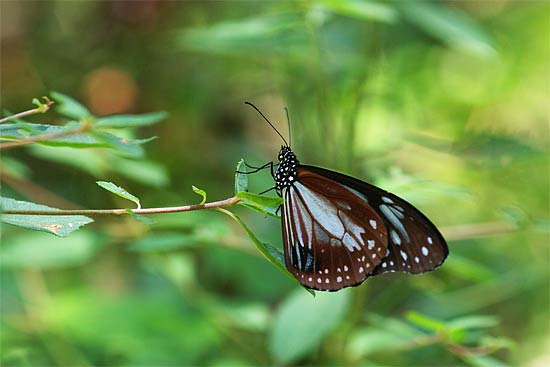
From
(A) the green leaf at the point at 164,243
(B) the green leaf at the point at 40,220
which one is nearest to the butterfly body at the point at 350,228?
(A) the green leaf at the point at 164,243

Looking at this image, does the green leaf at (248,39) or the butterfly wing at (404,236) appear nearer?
the butterfly wing at (404,236)

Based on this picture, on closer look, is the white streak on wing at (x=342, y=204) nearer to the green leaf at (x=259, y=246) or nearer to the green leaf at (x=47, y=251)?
the green leaf at (x=259, y=246)

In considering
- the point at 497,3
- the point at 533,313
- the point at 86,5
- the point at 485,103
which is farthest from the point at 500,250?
the point at 86,5

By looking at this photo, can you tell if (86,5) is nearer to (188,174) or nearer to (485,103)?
(188,174)

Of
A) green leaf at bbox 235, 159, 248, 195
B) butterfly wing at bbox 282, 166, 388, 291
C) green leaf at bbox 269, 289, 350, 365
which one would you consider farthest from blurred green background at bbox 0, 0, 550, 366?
green leaf at bbox 235, 159, 248, 195

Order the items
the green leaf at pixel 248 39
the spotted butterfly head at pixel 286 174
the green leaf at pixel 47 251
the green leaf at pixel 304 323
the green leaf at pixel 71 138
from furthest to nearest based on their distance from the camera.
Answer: the green leaf at pixel 47 251 → the green leaf at pixel 248 39 → the green leaf at pixel 304 323 → the spotted butterfly head at pixel 286 174 → the green leaf at pixel 71 138

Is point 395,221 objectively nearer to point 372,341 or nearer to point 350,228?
point 350,228

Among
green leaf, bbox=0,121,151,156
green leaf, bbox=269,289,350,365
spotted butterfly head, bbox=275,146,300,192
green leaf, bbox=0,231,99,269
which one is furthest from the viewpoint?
green leaf, bbox=0,231,99,269

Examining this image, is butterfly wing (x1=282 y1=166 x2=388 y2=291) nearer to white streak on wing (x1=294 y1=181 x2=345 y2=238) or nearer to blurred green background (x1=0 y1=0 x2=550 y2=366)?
white streak on wing (x1=294 y1=181 x2=345 y2=238)
